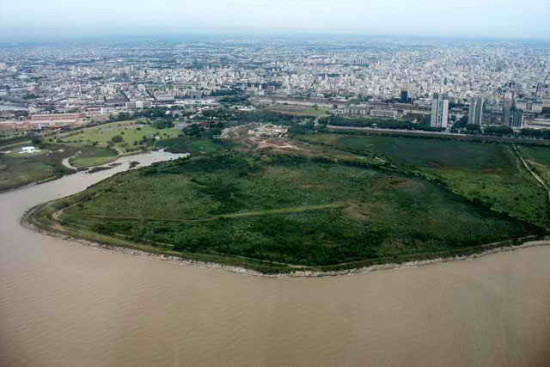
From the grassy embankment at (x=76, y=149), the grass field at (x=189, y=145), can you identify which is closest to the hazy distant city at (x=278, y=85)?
the grassy embankment at (x=76, y=149)

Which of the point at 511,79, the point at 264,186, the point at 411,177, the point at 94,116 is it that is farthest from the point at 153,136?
the point at 511,79

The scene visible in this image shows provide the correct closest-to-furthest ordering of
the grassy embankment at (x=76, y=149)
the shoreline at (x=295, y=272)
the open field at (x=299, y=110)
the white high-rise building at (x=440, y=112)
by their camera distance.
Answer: the shoreline at (x=295, y=272)
the grassy embankment at (x=76, y=149)
the white high-rise building at (x=440, y=112)
the open field at (x=299, y=110)

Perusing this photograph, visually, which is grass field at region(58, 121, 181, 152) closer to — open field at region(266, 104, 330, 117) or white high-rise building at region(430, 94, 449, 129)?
open field at region(266, 104, 330, 117)

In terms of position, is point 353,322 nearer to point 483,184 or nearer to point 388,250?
point 388,250

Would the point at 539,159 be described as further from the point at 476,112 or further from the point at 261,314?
the point at 261,314

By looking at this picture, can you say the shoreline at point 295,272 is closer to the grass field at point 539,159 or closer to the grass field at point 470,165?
the grass field at point 470,165

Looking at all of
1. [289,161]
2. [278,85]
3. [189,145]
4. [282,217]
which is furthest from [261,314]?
[278,85]

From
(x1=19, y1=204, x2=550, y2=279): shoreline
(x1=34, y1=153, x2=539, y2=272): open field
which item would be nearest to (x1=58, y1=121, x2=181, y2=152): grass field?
(x1=34, y1=153, x2=539, y2=272): open field
